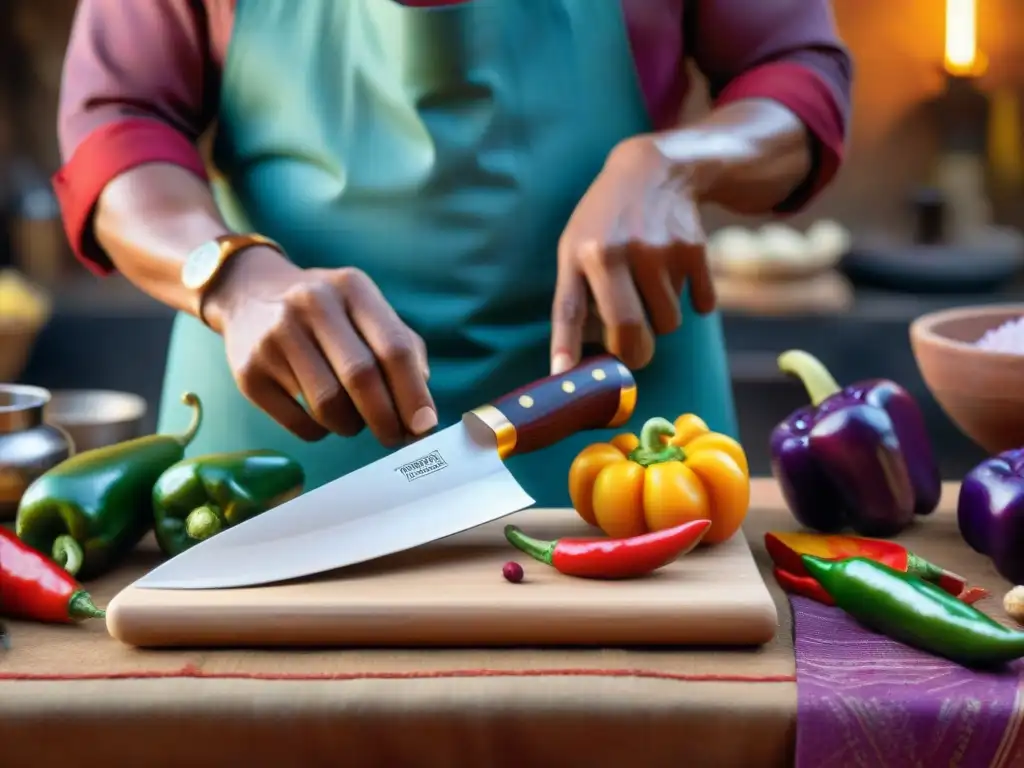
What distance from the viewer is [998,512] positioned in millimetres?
987

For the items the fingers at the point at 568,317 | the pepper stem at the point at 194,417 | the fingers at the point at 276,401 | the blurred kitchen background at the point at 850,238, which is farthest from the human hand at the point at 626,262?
the blurred kitchen background at the point at 850,238

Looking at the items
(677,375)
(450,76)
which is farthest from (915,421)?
(450,76)

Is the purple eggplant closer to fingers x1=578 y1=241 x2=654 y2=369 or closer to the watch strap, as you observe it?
fingers x1=578 y1=241 x2=654 y2=369

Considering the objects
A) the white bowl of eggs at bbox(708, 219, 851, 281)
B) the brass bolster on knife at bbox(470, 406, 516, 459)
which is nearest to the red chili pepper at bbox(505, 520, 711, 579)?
the brass bolster on knife at bbox(470, 406, 516, 459)

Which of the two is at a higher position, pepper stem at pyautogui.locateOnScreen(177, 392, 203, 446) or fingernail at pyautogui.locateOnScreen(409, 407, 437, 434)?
fingernail at pyautogui.locateOnScreen(409, 407, 437, 434)

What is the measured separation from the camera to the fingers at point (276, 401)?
3.46 ft

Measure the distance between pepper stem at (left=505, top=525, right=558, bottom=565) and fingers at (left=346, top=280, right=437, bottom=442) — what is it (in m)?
0.12

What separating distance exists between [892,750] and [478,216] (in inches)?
26.6

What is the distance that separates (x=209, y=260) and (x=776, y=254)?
1838 millimetres

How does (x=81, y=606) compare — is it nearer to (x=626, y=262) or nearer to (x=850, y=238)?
(x=626, y=262)

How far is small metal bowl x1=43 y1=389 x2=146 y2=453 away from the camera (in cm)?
147

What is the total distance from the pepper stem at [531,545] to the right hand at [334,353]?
0.38 ft

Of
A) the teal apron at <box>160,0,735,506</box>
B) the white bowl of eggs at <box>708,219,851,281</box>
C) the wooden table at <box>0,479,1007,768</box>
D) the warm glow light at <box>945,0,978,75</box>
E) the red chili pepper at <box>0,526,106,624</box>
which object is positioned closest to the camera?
the wooden table at <box>0,479,1007,768</box>

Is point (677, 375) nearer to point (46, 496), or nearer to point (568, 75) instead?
point (568, 75)
